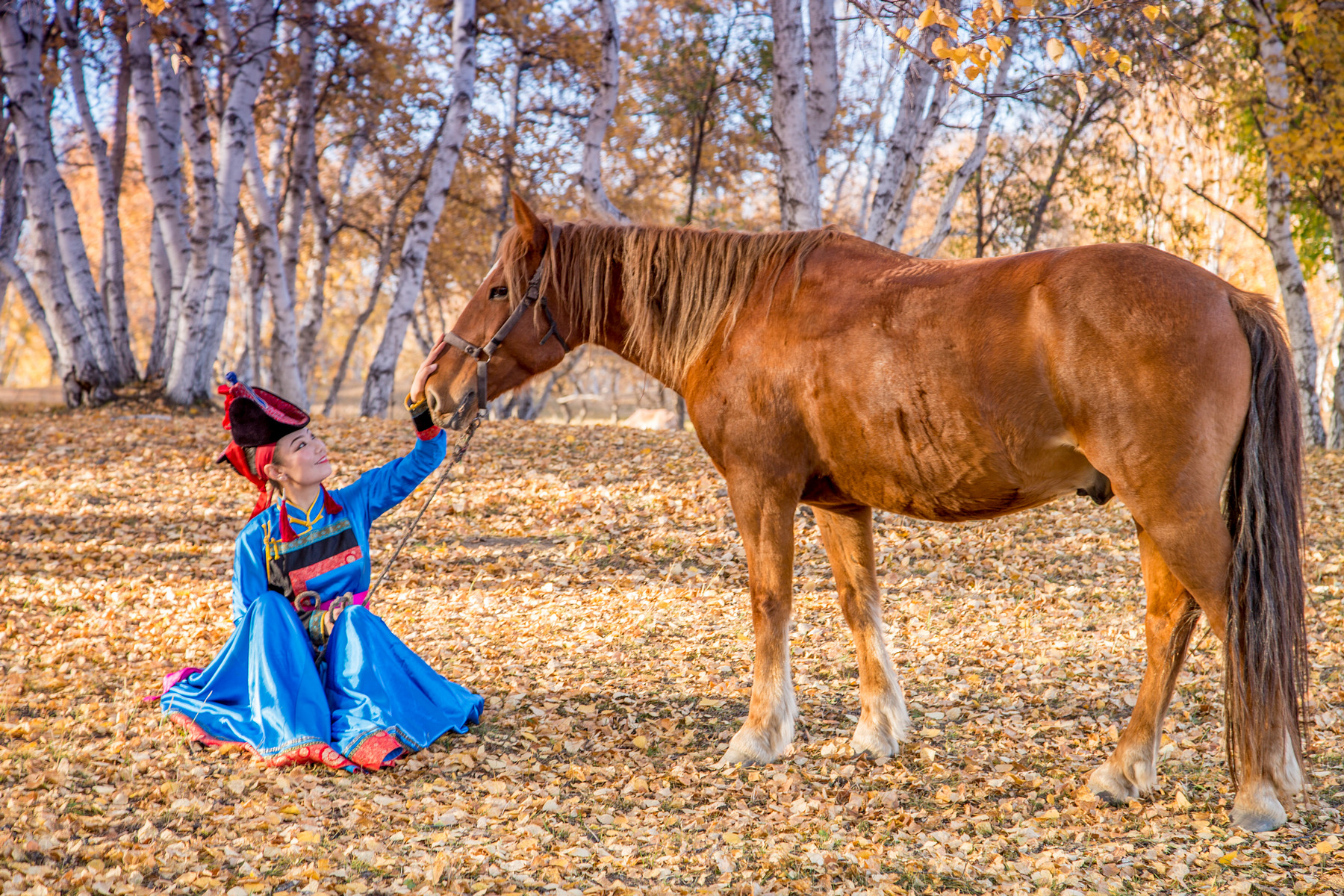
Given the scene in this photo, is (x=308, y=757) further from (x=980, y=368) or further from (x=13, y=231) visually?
(x=13, y=231)

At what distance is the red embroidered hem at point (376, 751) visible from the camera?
356cm

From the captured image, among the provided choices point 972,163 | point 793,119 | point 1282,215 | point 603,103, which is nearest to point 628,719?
point 793,119

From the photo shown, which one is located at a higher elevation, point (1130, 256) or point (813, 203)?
point (813, 203)

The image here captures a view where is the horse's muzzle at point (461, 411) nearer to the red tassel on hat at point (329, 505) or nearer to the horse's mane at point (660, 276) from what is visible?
the horse's mane at point (660, 276)

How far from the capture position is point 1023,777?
3.55 meters

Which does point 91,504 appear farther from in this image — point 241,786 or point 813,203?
point 813,203

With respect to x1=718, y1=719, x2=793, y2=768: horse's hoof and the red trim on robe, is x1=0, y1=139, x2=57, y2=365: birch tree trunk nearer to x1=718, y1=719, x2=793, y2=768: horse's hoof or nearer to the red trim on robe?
the red trim on robe

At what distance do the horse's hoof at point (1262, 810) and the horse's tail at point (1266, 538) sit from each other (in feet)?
0.69

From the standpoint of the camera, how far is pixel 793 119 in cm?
795

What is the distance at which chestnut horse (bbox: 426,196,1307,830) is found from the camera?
9.18 ft

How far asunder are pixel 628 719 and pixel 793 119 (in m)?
5.69

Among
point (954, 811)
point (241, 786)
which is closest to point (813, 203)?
point (954, 811)

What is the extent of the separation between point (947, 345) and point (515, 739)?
2.45 meters

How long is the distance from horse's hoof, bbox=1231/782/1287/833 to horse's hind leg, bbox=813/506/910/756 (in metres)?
1.27
